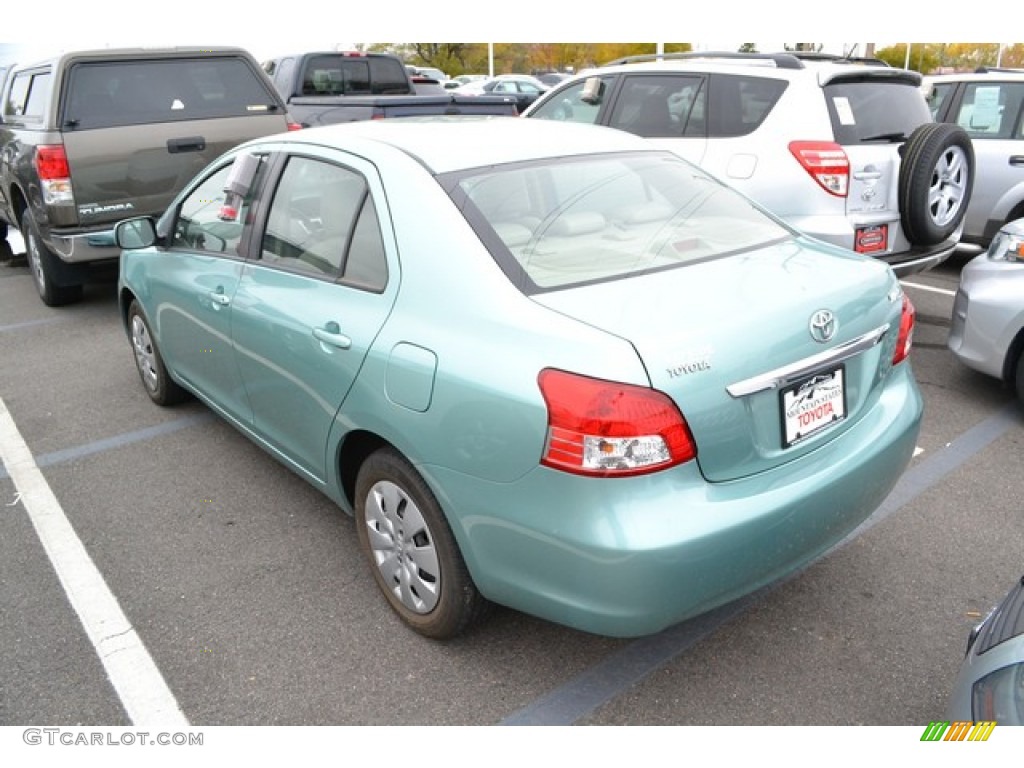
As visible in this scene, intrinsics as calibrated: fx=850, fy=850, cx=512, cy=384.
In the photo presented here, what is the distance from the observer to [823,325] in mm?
2480

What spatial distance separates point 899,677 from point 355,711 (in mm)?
1692

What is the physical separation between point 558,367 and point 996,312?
334 cm

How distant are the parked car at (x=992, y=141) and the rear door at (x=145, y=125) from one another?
19.1 ft

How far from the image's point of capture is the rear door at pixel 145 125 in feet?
20.8

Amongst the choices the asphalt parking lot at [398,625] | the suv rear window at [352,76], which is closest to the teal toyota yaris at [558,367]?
Answer: the asphalt parking lot at [398,625]

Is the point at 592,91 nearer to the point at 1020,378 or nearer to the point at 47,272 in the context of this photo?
the point at 1020,378

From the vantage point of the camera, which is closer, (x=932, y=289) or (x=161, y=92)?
(x=161, y=92)

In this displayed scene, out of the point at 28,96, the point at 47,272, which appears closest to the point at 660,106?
the point at 47,272

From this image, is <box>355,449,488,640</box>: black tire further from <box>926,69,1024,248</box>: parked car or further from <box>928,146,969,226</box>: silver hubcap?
<box>926,69,1024,248</box>: parked car

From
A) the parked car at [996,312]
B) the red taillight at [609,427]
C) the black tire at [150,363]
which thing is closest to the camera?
the red taillight at [609,427]

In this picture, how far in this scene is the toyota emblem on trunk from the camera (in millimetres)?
2459

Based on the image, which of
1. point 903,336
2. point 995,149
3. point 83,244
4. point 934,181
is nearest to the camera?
point 903,336

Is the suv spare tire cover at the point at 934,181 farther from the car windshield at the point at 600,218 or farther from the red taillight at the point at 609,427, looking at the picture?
the red taillight at the point at 609,427

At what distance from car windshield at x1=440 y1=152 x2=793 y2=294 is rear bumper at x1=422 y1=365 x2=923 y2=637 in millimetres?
639
